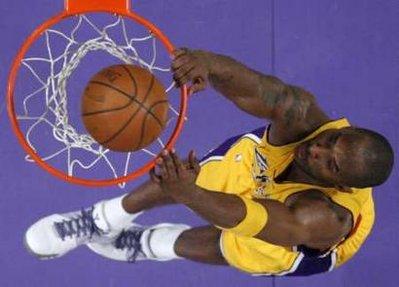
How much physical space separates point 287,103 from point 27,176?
3.79 feet

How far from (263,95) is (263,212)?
0.43 m

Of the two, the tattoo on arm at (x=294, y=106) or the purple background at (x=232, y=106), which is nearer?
the tattoo on arm at (x=294, y=106)

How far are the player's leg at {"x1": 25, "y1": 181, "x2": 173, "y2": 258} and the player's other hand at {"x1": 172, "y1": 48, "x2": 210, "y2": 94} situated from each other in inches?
23.7

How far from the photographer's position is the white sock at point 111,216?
8.16 ft

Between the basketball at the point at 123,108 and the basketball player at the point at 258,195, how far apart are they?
115 millimetres

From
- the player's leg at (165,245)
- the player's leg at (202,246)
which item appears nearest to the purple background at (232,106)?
the player's leg at (165,245)

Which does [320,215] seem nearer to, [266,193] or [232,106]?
[266,193]

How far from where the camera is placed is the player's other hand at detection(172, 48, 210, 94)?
187 cm

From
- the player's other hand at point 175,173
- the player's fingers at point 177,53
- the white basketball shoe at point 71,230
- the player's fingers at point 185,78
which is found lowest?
the white basketball shoe at point 71,230

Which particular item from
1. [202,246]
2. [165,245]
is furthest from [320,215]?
[165,245]

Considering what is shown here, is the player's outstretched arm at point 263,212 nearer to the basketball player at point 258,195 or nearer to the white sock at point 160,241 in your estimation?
the basketball player at point 258,195

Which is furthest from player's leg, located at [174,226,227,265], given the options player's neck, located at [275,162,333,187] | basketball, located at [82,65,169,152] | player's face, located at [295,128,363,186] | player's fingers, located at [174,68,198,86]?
player's fingers, located at [174,68,198,86]

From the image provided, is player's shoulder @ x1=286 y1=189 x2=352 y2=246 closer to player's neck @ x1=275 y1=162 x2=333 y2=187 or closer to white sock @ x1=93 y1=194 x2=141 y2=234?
player's neck @ x1=275 y1=162 x2=333 y2=187

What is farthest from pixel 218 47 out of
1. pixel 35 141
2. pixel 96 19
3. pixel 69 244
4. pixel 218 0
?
pixel 69 244
